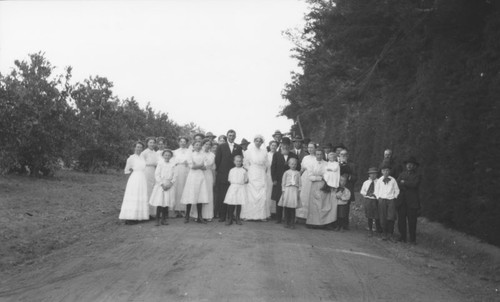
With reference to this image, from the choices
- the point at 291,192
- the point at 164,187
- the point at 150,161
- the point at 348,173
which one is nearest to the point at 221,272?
the point at 164,187

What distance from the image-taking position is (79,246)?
1034 centimetres

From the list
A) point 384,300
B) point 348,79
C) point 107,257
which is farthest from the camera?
point 348,79

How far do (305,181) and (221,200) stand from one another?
2.30 metres

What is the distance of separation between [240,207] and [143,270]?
17.8ft

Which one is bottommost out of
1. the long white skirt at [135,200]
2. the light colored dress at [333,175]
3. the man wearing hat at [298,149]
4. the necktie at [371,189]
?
the long white skirt at [135,200]

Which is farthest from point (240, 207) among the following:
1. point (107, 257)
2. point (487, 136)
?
point (487, 136)

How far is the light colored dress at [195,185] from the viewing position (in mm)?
12633

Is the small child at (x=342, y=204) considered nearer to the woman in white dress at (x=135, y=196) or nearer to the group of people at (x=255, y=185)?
the group of people at (x=255, y=185)

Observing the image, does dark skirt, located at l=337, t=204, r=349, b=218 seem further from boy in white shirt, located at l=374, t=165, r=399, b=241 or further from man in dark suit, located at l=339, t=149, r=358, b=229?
boy in white shirt, located at l=374, t=165, r=399, b=241

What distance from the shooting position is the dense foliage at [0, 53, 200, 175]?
21062 millimetres

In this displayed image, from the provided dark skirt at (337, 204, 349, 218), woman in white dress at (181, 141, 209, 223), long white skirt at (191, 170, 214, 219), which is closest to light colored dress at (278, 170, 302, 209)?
dark skirt at (337, 204, 349, 218)

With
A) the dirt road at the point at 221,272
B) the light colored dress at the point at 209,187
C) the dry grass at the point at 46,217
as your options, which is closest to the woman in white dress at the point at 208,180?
the light colored dress at the point at 209,187

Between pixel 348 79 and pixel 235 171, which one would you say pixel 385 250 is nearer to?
pixel 235 171

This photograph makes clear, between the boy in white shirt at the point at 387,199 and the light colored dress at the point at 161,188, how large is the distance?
499cm
